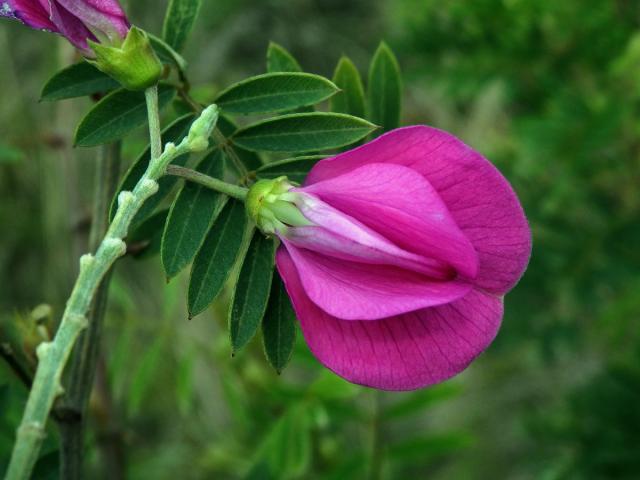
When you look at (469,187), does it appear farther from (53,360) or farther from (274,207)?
(53,360)

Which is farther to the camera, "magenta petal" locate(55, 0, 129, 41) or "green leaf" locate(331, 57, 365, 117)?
"green leaf" locate(331, 57, 365, 117)

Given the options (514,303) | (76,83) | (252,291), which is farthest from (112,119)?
(514,303)

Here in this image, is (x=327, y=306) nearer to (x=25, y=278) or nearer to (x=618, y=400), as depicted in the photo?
(x=618, y=400)

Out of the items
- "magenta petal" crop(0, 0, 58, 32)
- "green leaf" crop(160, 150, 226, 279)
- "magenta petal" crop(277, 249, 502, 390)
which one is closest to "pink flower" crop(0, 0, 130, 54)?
"magenta petal" crop(0, 0, 58, 32)

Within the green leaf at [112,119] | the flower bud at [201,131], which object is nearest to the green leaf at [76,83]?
the green leaf at [112,119]

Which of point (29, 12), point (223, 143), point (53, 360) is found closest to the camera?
point (53, 360)

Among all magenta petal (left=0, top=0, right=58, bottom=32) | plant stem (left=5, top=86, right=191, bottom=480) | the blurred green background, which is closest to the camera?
plant stem (left=5, top=86, right=191, bottom=480)

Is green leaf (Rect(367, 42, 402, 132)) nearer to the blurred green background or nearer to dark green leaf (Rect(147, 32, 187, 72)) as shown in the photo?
dark green leaf (Rect(147, 32, 187, 72))
